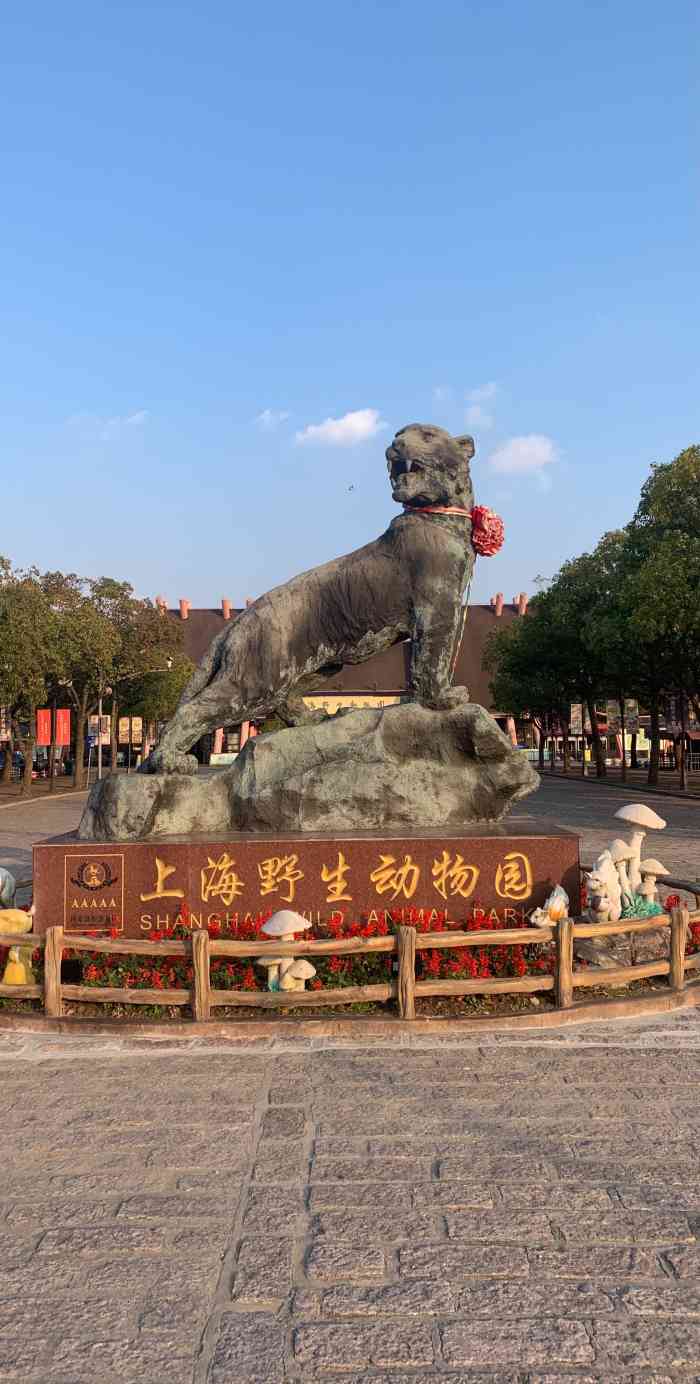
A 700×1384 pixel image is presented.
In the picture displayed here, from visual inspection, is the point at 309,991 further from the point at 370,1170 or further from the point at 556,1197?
the point at 556,1197

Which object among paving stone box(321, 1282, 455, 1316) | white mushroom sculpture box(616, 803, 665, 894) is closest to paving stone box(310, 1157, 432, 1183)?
paving stone box(321, 1282, 455, 1316)

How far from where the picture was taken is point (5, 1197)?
12.6 feet

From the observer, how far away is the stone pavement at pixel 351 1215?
2.86 metres

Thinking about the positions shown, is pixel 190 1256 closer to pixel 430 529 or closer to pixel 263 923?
pixel 263 923

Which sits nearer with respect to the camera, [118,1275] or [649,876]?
[118,1275]

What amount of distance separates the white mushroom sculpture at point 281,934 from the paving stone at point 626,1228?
9.43ft

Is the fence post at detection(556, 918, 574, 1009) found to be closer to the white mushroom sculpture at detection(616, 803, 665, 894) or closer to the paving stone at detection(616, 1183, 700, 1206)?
the white mushroom sculpture at detection(616, 803, 665, 894)

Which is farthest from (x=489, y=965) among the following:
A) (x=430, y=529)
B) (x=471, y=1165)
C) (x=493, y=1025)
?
(x=430, y=529)

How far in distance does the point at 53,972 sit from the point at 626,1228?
147 inches

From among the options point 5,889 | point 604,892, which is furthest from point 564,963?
point 5,889

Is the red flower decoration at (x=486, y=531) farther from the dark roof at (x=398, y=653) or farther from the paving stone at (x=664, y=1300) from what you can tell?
the dark roof at (x=398, y=653)

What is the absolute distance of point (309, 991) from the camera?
6.04 m

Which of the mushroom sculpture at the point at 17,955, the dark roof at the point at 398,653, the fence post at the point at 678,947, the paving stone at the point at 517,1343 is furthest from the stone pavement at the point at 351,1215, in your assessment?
the dark roof at the point at 398,653

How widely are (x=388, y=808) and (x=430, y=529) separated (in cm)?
213
